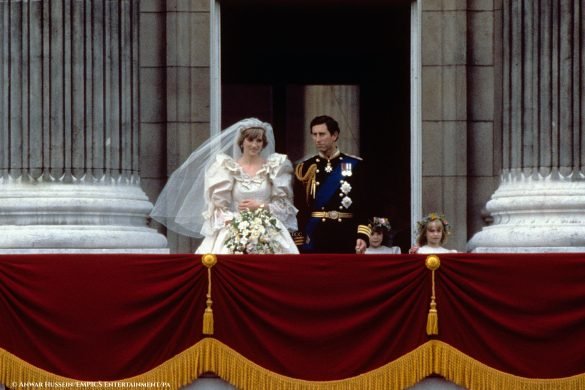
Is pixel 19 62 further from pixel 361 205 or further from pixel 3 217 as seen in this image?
pixel 361 205

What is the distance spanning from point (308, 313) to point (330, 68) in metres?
9.60

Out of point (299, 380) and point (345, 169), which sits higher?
point (345, 169)

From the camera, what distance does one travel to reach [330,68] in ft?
80.5

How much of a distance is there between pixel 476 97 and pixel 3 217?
6.11 metres

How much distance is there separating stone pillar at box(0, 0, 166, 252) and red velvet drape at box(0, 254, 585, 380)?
1203mm

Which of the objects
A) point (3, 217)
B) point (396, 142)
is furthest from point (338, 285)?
point (396, 142)

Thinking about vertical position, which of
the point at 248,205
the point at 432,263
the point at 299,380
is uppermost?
the point at 248,205

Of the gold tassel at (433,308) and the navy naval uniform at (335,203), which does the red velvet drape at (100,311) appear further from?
the navy naval uniform at (335,203)

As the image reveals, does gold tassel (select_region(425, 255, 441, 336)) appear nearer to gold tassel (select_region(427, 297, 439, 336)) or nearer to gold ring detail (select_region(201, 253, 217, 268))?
gold tassel (select_region(427, 297, 439, 336))

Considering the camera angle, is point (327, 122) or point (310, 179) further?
point (310, 179)

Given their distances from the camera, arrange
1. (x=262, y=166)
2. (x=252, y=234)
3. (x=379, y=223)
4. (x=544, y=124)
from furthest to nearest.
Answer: (x=379, y=223), (x=262, y=166), (x=544, y=124), (x=252, y=234)

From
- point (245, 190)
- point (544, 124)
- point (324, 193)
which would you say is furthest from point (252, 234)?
point (544, 124)

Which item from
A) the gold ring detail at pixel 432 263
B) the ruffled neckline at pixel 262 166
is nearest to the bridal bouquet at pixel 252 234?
the ruffled neckline at pixel 262 166

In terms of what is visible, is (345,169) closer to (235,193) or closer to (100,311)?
(235,193)
